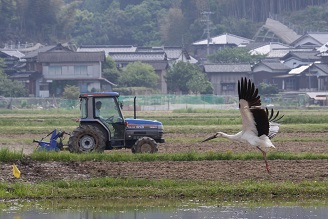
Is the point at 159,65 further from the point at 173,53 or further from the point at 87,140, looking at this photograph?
the point at 87,140

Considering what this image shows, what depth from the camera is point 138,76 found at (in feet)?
216

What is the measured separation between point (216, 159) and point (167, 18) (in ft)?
227

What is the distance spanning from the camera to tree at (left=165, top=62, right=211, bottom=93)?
65125 mm

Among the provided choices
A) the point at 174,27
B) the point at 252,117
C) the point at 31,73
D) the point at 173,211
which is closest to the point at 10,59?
the point at 31,73

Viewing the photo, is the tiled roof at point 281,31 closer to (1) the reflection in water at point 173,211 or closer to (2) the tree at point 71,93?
(2) the tree at point 71,93

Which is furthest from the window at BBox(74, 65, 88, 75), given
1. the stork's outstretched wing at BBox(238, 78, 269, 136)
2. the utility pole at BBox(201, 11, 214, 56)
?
the stork's outstretched wing at BBox(238, 78, 269, 136)

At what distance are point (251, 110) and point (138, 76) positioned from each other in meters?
50.0

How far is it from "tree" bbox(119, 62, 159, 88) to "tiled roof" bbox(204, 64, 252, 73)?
425 cm

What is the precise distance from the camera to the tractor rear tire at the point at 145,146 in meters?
20.8

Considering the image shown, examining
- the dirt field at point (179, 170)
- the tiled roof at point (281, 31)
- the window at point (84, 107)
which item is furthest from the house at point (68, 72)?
the dirt field at point (179, 170)

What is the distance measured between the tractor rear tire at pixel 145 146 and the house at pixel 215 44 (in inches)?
2357

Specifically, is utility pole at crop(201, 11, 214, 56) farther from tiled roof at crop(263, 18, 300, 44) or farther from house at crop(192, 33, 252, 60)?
tiled roof at crop(263, 18, 300, 44)

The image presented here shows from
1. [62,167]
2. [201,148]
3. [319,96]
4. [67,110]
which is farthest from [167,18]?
[62,167]

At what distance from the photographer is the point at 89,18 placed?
294ft
